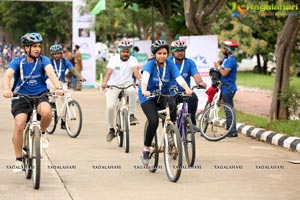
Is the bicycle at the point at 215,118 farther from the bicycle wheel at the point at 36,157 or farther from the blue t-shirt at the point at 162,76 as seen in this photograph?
the bicycle wheel at the point at 36,157

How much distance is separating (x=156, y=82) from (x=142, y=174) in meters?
1.22

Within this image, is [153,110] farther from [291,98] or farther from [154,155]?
[291,98]

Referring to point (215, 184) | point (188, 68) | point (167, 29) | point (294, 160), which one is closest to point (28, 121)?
point (215, 184)

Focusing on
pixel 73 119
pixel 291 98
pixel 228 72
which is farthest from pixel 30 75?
pixel 291 98

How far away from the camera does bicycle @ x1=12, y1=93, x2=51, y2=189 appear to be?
825 centimetres

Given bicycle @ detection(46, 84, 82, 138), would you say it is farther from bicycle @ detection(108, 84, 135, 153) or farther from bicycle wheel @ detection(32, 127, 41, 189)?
bicycle wheel @ detection(32, 127, 41, 189)

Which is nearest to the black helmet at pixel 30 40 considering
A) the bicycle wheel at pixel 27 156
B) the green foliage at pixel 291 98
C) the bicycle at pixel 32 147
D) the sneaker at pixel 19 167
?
the bicycle at pixel 32 147

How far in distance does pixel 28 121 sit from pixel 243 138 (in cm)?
601

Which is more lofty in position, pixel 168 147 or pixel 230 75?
pixel 230 75

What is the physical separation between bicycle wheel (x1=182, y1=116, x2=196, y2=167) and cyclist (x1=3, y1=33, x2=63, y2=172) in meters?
1.99

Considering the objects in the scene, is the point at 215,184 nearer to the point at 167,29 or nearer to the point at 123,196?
the point at 123,196

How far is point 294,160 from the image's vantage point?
11.0m

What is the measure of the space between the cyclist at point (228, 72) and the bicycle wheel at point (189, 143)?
374cm

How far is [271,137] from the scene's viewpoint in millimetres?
13266
